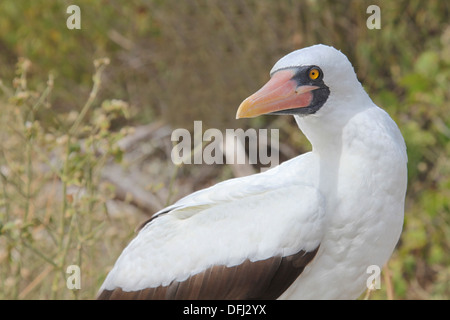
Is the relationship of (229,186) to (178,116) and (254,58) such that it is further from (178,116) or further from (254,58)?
(178,116)

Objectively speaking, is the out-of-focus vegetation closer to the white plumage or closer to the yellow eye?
the white plumage

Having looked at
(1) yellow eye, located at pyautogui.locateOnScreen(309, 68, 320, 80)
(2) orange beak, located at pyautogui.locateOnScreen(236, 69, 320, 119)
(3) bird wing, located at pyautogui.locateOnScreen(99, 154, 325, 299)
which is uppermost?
(1) yellow eye, located at pyautogui.locateOnScreen(309, 68, 320, 80)

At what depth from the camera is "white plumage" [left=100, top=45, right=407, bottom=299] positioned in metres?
2.29

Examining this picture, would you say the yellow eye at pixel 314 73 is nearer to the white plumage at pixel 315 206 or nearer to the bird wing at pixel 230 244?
the white plumage at pixel 315 206

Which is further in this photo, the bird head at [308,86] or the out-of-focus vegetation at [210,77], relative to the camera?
the out-of-focus vegetation at [210,77]

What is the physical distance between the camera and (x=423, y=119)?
582 centimetres

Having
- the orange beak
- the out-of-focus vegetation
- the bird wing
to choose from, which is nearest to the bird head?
the orange beak

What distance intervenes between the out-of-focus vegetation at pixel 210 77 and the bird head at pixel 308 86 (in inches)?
53.2

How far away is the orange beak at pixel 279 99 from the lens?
236 centimetres

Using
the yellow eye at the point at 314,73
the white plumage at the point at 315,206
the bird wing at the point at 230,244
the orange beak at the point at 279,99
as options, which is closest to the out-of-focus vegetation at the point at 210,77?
the bird wing at the point at 230,244

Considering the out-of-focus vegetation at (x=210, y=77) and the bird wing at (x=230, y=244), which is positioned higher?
the out-of-focus vegetation at (x=210, y=77)

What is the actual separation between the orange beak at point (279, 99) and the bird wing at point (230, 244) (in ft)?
0.93

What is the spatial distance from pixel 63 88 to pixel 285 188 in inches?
239

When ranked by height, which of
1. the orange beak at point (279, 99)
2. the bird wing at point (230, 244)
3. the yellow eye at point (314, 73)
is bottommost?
the bird wing at point (230, 244)
